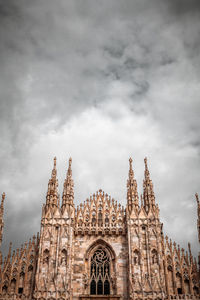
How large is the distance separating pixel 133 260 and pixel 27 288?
981 cm

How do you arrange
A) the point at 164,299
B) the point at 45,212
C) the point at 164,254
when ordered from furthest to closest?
the point at 45,212, the point at 164,254, the point at 164,299

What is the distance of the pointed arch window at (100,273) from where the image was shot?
93.4 ft

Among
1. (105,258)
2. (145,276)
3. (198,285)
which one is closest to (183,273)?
(198,285)

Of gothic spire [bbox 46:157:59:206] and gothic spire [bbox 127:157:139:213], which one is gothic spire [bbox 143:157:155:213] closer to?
gothic spire [bbox 127:157:139:213]

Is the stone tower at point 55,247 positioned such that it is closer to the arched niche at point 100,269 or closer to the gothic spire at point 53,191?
the gothic spire at point 53,191

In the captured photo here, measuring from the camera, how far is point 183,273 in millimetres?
28516

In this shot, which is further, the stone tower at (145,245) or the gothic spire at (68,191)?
the gothic spire at (68,191)

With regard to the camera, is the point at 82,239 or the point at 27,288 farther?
the point at 82,239

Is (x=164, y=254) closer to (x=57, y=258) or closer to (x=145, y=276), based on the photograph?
(x=145, y=276)

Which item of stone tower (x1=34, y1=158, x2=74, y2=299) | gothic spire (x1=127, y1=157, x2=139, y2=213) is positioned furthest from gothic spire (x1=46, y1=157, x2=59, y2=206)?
gothic spire (x1=127, y1=157, x2=139, y2=213)

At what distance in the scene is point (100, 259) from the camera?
29938 millimetres

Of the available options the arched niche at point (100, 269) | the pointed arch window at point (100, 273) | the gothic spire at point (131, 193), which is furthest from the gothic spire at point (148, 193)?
the pointed arch window at point (100, 273)

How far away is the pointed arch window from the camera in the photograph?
28.5 m

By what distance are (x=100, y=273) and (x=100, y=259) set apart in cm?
130
